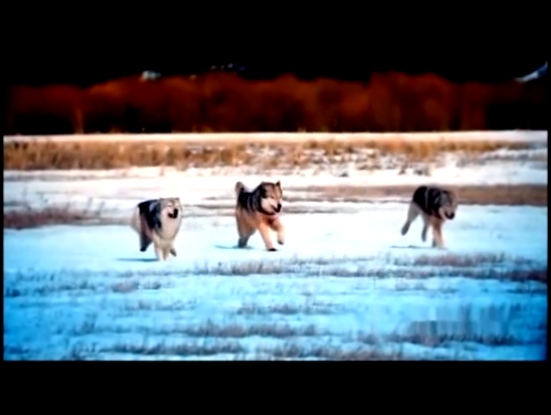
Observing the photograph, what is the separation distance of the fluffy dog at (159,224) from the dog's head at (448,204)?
2.52 ft

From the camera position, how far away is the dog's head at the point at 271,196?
2.80m

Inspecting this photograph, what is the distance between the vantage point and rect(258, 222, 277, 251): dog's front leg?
281 centimetres

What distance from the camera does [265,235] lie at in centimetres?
281

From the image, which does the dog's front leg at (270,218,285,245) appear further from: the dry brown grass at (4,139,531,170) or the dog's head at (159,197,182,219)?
the dog's head at (159,197,182,219)

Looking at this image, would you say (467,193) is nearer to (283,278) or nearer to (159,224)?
(283,278)

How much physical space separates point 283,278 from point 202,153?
0.44 metres

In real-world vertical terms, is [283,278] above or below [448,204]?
below

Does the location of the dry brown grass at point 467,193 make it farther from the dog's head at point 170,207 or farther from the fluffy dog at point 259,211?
the dog's head at point 170,207

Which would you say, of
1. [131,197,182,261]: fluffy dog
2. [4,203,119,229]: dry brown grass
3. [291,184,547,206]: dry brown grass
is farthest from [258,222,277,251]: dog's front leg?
[4,203,119,229]: dry brown grass

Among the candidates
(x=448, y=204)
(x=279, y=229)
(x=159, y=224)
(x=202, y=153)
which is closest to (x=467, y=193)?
(x=448, y=204)

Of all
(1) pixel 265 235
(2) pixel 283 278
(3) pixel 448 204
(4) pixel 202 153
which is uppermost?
(4) pixel 202 153

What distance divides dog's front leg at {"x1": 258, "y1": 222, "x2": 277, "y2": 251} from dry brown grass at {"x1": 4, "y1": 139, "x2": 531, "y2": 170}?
7.0 inches

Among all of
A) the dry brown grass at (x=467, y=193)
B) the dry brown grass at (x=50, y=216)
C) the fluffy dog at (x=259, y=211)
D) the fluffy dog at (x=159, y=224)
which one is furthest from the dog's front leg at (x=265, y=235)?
the dry brown grass at (x=50, y=216)
